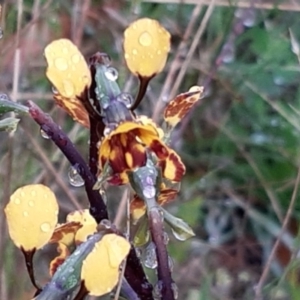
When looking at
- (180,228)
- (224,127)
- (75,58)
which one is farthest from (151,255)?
(224,127)

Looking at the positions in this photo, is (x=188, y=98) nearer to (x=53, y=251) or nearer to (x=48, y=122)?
(x=48, y=122)

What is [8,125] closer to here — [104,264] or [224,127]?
[104,264]

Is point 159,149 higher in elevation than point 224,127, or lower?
higher

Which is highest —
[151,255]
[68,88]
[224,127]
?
[68,88]

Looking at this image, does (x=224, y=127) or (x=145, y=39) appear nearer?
(x=145, y=39)

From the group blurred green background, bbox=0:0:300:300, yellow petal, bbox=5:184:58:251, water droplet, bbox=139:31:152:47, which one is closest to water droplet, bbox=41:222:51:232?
yellow petal, bbox=5:184:58:251
